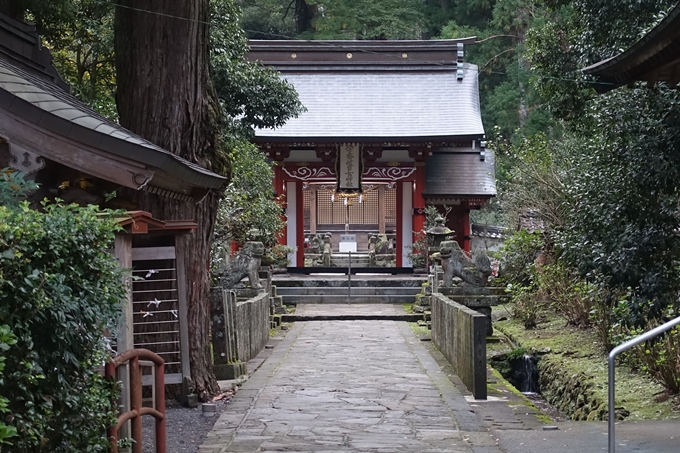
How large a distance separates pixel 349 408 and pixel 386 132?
18.1m

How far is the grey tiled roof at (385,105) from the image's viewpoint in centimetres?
2688

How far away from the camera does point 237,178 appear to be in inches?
718

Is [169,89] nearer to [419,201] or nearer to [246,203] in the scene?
[246,203]

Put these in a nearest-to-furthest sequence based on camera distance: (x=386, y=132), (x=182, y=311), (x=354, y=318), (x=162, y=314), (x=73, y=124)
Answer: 1. (x=73, y=124)
2. (x=182, y=311)
3. (x=162, y=314)
4. (x=354, y=318)
5. (x=386, y=132)

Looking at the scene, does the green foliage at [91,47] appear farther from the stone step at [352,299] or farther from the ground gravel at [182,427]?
the stone step at [352,299]

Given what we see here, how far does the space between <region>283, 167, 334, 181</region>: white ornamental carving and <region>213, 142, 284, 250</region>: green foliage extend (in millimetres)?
6813

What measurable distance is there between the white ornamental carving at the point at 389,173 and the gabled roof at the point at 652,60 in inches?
725

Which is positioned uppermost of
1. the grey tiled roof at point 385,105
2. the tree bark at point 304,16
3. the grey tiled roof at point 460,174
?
the tree bark at point 304,16

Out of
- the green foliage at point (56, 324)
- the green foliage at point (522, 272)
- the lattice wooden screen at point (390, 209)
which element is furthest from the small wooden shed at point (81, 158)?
the lattice wooden screen at point (390, 209)

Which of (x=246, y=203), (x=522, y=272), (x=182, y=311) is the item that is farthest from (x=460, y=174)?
(x=182, y=311)

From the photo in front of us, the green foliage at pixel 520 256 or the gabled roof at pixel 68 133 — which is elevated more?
the gabled roof at pixel 68 133

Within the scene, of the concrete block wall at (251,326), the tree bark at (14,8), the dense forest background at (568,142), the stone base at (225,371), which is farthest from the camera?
the concrete block wall at (251,326)

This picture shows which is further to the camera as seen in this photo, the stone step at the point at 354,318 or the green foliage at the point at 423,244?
the green foliage at the point at 423,244

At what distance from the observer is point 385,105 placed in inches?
1148
